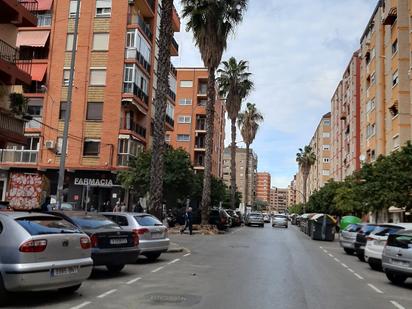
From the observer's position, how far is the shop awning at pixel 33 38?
137ft

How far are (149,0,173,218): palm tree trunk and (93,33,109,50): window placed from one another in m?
20.5

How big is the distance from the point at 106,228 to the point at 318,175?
99574 millimetres

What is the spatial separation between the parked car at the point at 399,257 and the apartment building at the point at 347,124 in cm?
4656

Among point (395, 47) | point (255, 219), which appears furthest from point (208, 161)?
point (255, 219)

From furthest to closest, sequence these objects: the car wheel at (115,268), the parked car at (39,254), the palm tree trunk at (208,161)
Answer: the palm tree trunk at (208,161) < the car wheel at (115,268) < the parked car at (39,254)

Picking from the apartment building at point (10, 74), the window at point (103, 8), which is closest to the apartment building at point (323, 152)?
the window at point (103, 8)

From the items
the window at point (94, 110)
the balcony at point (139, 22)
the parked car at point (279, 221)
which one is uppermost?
the balcony at point (139, 22)

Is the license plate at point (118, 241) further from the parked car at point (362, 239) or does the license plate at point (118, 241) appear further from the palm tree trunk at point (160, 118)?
the parked car at point (362, 239)

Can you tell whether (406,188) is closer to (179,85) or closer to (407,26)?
(407,26)

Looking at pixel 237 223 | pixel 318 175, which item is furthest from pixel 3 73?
pixel 318 175

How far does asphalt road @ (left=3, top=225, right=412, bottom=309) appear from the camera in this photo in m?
8.86

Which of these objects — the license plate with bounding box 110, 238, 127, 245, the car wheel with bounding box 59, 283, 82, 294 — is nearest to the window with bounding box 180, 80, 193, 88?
the license plate with bounding box 110, 238, 127, 245

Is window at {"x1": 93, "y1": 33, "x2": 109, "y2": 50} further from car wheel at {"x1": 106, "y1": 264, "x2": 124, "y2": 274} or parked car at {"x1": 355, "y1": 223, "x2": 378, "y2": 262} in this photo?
car wheel at {"x1": 106, "y1": 264, "x2": 124, "y2": 274}

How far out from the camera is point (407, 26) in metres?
38.2
